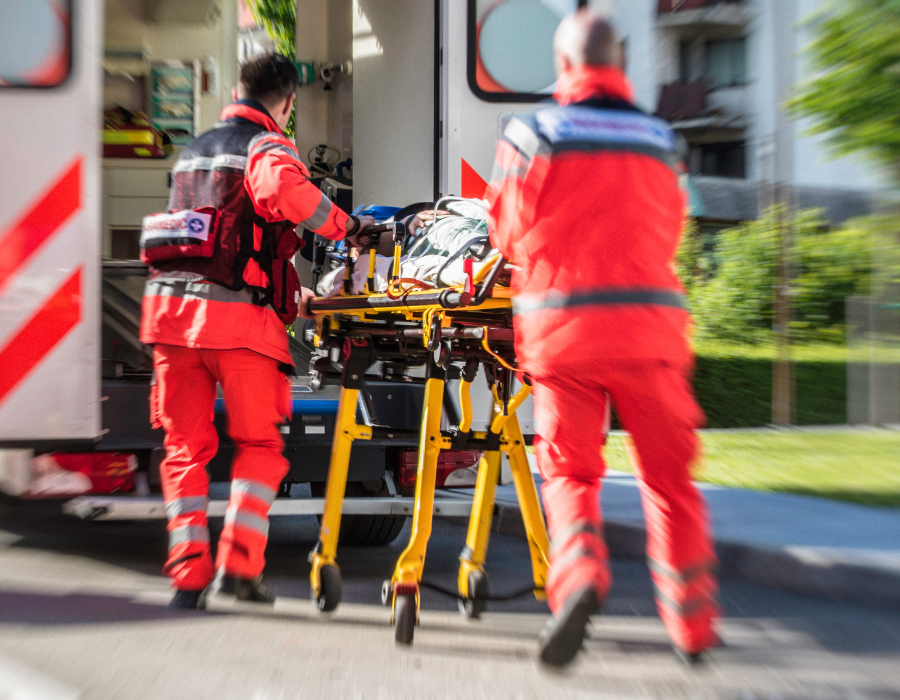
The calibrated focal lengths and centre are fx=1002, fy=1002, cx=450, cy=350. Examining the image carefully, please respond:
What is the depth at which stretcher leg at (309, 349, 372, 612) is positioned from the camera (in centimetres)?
360

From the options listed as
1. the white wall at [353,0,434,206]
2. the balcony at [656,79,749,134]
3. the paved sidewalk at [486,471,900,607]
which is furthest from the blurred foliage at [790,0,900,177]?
the balcony at [656,79,749,134]

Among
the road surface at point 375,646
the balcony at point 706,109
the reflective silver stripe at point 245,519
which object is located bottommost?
the road surface at point 375,646

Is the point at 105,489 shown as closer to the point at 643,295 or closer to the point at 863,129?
the point at 643,295

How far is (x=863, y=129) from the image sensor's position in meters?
6.33

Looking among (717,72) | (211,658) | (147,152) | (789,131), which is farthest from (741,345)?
(717,72)

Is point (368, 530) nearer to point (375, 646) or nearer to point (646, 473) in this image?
point (375, 646)

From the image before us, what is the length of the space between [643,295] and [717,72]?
2561 cm

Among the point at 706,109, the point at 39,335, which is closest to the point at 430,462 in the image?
the point at 39,335

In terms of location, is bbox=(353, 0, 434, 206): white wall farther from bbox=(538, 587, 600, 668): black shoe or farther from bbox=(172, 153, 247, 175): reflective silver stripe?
bbox=(538, 587, 600, 668): black shoe

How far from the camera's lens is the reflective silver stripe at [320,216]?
140 inches

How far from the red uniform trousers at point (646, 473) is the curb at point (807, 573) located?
4.79 ft

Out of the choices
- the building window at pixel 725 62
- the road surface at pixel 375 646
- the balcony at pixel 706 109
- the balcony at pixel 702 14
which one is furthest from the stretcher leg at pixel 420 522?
the building window at pixel 725 62

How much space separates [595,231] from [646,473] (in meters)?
0.69

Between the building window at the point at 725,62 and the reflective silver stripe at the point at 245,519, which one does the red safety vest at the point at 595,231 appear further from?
the building window at the point at 725,62
